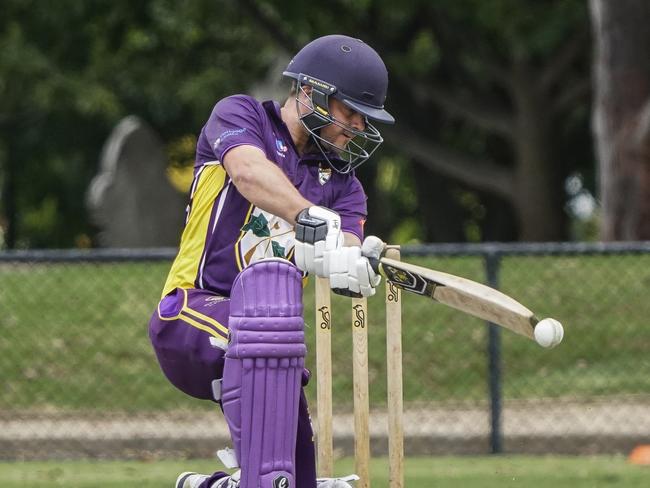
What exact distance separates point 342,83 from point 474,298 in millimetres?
895

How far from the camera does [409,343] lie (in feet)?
34.0

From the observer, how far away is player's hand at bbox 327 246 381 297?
4352 millimetres

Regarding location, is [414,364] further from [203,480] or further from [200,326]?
[200,326]

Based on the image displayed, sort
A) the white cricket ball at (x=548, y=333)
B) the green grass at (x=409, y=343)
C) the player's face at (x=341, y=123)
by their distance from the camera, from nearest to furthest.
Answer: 1. the white cricket ball at (x=548, y=333)
2. the player's face at (x=341, y=123)
3. the green grass at (x=409, y=343)

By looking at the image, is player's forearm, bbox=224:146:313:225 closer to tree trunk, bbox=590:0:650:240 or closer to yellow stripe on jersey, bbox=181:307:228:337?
yellow stripe on jersey, bbox=181:307:228:337

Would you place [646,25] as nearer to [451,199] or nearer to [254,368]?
[451,199]

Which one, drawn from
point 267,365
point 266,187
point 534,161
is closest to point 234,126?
point 266,187

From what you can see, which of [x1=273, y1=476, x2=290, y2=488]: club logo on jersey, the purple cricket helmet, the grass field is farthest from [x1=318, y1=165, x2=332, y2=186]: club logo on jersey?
the grass field

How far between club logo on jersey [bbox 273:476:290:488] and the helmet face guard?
1.08 meters

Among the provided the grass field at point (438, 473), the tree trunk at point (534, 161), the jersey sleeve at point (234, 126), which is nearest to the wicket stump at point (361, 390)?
the jersey sleeve at point (234, 126)

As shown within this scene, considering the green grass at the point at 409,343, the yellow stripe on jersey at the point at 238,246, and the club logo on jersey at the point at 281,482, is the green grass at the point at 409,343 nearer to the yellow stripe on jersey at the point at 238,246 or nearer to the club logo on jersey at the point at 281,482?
the yellow stripe on jersey at the point at 238,246

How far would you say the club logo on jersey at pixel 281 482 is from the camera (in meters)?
4.30

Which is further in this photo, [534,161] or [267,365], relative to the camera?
[534,161]

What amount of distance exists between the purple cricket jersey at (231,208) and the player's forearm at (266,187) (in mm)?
152
